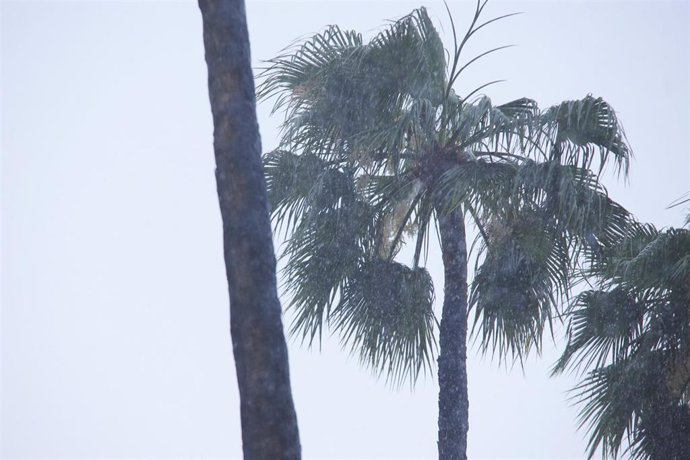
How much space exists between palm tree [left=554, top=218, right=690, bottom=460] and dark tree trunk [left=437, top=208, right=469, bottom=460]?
5.62 ft

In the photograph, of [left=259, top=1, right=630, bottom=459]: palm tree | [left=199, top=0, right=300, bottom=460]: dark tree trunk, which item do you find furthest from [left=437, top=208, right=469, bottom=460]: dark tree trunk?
[left=199, top=0, right=300, bottom=460]: dark tree trunk

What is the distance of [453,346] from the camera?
34.4 feet

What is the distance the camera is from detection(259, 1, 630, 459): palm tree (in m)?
10.3

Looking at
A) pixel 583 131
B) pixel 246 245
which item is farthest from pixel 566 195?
pixel 246 245

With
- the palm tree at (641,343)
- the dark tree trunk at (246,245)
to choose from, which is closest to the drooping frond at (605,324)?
the palm tree at (641,343)

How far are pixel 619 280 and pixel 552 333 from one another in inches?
42.0

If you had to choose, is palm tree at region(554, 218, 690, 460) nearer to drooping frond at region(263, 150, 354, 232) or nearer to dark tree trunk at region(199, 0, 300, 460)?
drooping frond at region(263, 150, 354, 232)

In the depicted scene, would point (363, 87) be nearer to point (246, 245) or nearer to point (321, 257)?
point (321, 257)

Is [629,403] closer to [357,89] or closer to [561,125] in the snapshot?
[561,125]

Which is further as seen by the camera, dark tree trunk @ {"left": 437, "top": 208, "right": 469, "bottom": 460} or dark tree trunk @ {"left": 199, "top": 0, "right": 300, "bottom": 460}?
dark tree trunk @ {"left": 437, "top": 208, "right": 469, "bottom": 460}

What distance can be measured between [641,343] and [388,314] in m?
2.94

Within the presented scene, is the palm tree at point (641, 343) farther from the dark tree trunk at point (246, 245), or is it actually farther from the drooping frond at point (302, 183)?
the dark tree trunk at point (246, 245)

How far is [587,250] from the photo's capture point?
10.8 meters

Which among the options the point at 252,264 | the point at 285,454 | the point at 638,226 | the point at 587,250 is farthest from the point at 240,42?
the point at 638,226
